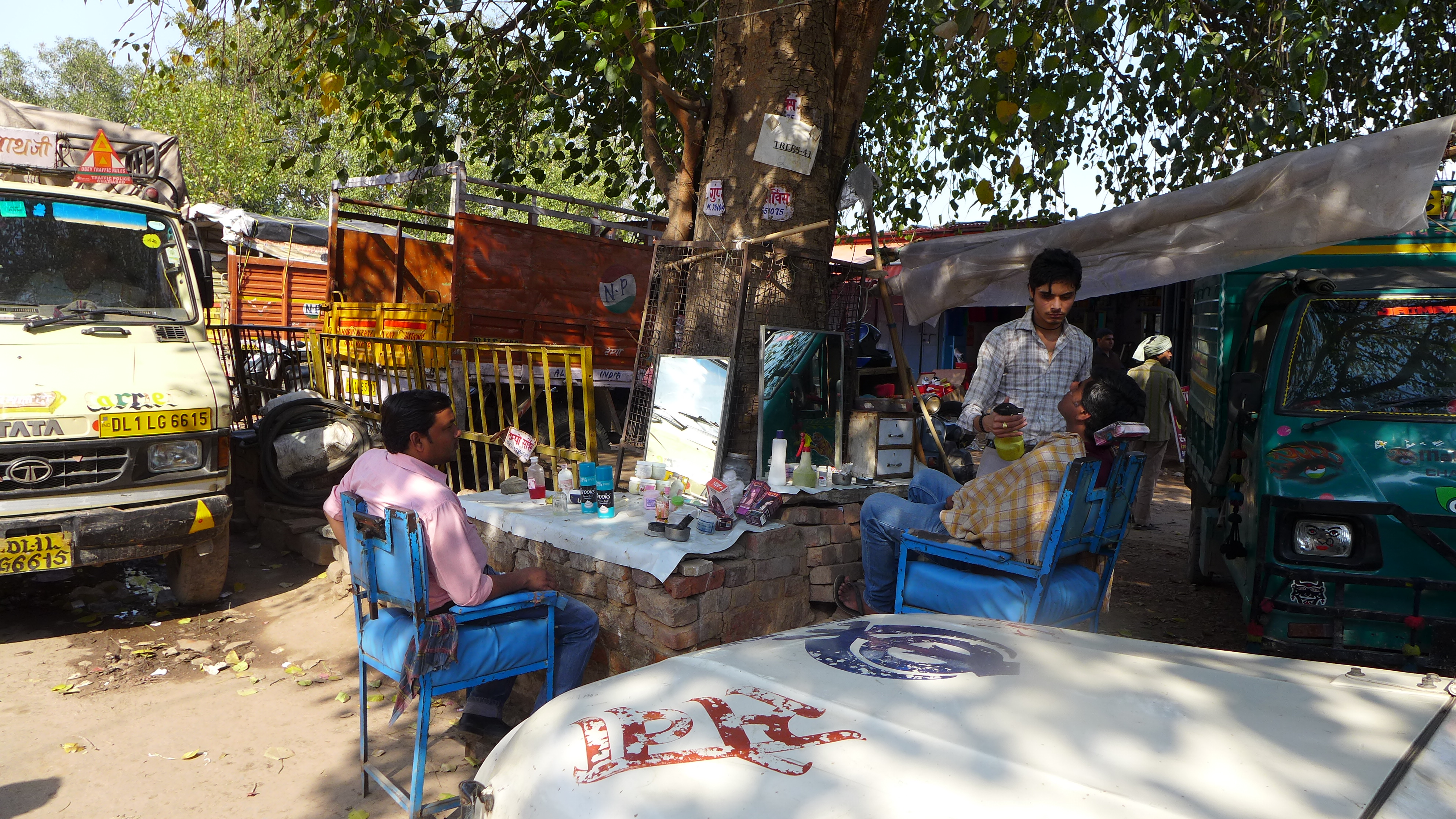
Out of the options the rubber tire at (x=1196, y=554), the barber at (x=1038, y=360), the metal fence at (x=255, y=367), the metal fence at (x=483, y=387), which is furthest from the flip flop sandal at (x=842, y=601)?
the metal fence at (x=255, y=367)

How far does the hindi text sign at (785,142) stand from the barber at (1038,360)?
1540 millimetres

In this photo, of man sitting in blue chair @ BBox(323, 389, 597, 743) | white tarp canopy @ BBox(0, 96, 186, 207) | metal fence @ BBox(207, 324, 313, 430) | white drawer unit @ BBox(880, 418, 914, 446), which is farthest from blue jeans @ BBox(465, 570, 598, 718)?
metal fence @ BBox(207, 324, 313, 430)

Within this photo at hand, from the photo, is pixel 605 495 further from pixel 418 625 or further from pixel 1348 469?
pixel 1348 469

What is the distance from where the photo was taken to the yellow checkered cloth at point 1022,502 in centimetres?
340

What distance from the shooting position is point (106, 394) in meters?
4.89

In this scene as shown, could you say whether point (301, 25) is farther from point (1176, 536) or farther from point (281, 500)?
point (1176, 536)

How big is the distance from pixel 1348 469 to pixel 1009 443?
5.22 feet

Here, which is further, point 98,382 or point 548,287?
point 548,287

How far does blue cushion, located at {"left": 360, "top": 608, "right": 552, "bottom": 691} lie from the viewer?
312 cm

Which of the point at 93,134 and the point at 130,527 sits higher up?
the point at 93,134

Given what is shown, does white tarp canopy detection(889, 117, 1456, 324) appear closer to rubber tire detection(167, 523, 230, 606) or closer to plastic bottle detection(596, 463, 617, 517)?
plastic bottle detection(596, 463, 617, 517)

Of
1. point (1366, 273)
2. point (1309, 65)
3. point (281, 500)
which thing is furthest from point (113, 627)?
point (1309, 65)

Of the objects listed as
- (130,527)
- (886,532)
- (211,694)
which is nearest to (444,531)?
(886,532)

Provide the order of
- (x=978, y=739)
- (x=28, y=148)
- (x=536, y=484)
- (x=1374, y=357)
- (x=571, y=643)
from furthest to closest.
A: (x=28, y=148) < (x=536, y=484) < (x=1374, y=357) < (x=571, y=643) < (x=978, y=739)
